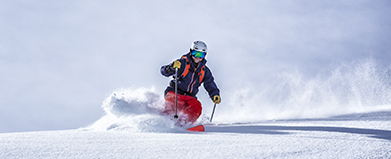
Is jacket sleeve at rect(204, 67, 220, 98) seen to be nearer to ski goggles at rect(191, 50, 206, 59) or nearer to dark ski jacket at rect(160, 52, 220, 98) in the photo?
dark ski jacket at rect(160, 52, 220, 98)


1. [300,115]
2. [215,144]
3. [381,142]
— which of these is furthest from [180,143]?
[300,115]

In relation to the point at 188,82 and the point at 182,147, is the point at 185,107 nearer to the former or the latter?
the point at 188,82

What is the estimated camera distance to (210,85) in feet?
22.1

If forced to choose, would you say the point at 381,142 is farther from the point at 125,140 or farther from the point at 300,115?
the point at 300,115

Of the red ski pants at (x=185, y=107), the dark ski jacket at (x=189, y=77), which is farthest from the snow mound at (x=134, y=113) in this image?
the dark ski jacket at (x=189, y=77)

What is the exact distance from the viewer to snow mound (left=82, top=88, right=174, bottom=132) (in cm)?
466

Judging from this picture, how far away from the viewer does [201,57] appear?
20.2ft

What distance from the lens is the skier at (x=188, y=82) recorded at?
6055 millimetres

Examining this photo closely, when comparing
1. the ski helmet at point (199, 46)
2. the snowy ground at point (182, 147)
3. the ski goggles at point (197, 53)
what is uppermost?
the ski helmet at point (199, 46)

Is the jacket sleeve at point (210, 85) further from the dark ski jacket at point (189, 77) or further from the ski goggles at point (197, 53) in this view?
the ski goggles at point (197, 53)

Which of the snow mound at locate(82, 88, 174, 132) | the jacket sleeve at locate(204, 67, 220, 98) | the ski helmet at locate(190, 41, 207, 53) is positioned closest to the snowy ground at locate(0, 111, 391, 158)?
the snow mound at locate(82, 88, 174, 132)

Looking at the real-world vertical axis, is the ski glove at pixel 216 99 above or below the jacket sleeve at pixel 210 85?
below

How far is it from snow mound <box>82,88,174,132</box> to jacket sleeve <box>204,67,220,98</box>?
3.54 ft

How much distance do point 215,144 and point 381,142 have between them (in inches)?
69.7
